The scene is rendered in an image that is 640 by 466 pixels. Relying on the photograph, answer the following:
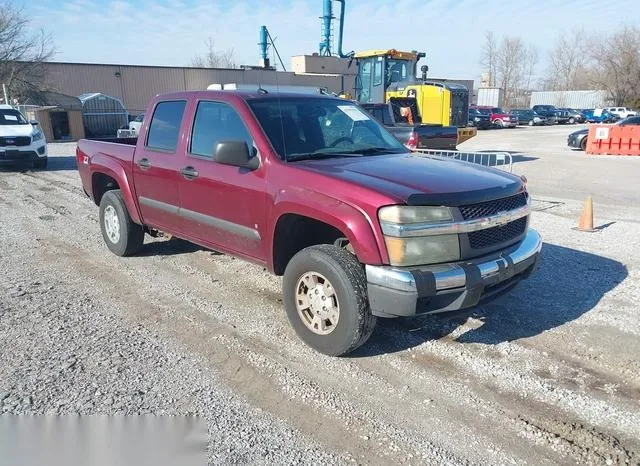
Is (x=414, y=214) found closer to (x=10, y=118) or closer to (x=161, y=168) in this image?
(x=161, y=168)

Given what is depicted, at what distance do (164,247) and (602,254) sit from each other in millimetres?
5476

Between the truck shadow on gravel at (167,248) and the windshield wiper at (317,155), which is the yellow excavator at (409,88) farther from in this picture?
the windshield wiper at (317,155)

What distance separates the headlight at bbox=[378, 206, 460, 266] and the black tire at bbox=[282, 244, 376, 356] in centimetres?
31

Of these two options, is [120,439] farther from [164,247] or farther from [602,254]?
[602,254]

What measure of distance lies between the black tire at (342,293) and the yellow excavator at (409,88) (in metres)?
13.6

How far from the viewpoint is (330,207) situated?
3.52 meters

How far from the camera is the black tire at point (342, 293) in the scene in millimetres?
3428

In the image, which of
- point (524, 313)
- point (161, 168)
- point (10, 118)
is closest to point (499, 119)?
point (10, 118)

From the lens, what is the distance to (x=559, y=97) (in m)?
67.0

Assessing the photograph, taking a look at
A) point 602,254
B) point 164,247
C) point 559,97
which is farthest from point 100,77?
point 559,97

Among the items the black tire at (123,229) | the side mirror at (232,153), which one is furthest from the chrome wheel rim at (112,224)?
the side mirror at (232,153)

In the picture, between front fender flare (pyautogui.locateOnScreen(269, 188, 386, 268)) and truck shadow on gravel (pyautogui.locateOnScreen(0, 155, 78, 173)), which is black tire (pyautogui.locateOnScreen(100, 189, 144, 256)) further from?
truck shadow on gravel (pyautogui.locateOnScreen(0, 155, 78, 173))

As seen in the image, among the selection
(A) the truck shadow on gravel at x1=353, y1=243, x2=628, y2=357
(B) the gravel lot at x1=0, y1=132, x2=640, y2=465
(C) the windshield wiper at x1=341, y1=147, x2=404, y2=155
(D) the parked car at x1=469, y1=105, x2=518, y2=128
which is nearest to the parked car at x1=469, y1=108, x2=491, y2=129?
(D) the parked car at x1=469, y1=105, x2=518, y2=128

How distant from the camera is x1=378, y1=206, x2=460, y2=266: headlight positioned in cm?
325
